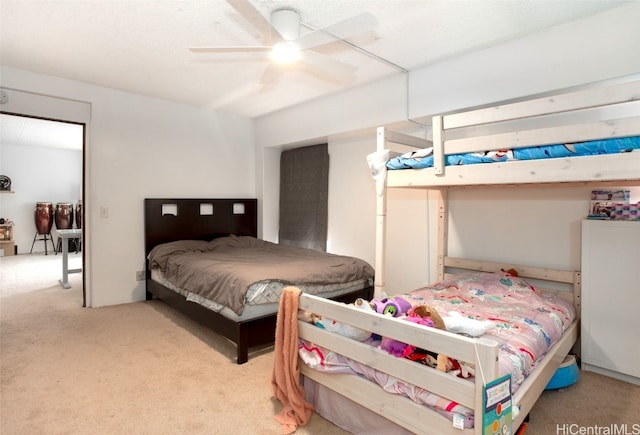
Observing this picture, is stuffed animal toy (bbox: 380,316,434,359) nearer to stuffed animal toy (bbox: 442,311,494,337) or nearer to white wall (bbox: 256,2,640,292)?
stuffed animal toy (bbox: 442,311,494,337)

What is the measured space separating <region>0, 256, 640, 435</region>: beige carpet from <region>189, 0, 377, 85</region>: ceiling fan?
208 centimetres

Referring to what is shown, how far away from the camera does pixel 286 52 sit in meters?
2.42

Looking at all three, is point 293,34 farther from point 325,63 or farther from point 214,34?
point 214,34

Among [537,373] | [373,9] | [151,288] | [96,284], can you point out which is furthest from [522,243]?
[96,284]

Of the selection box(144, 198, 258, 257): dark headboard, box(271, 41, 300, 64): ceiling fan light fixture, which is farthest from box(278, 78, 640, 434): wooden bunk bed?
box(144, 198, 258, 257): dark headboard

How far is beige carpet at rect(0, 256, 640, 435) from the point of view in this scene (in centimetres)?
189

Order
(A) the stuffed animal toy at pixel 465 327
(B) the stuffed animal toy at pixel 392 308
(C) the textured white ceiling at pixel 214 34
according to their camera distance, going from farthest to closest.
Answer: (C) the textured white ceiling at pixel 214 34, (B) the stuffed animal toy at pixel 392 308, (A) the stuffed animal toy at pixel 465 327

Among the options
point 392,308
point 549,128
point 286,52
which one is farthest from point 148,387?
point 549,128

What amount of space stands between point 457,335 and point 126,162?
3.96 m

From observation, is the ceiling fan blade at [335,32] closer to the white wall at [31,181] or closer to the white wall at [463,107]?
the white wall at [463,107]

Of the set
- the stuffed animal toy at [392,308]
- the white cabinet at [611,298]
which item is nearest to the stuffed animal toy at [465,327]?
the stuffed animal toy at [392,308]

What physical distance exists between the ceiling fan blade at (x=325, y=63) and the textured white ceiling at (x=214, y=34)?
0.73 ft

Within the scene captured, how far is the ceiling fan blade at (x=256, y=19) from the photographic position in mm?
2118

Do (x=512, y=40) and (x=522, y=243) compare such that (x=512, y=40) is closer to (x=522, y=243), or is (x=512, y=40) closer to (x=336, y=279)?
(x=522, y=243)
